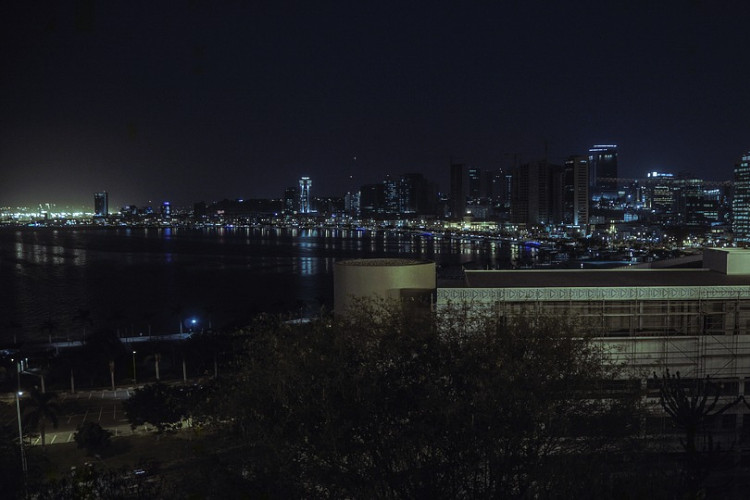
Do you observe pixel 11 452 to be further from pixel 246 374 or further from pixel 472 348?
pixel 472 348

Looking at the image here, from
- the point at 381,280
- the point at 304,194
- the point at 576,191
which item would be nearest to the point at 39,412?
the point at 381,280

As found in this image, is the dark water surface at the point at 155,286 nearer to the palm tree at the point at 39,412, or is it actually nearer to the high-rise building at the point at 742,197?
the palm tree at the point at 39,412

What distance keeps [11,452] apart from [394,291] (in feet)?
10.7

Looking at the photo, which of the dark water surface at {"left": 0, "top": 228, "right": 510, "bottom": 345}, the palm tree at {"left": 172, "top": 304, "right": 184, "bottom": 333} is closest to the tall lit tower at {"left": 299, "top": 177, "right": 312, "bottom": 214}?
the dark water surface at {"left": 0, "top": 228, "right": 510, "bottom": 345}

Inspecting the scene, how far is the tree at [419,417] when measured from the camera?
2480 millimetres

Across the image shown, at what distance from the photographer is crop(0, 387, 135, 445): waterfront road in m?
6.59

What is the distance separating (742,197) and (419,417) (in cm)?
5037

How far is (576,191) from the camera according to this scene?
56562 millimetres

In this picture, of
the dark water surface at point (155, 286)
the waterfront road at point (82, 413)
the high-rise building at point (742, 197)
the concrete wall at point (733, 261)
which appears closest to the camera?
the concrete wall at point (733, 261)

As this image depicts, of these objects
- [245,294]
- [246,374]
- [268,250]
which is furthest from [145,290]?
[246,374]

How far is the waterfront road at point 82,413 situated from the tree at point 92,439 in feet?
1.45

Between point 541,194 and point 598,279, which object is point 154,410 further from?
point 541,194

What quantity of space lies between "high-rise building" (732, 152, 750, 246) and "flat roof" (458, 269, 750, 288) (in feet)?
139

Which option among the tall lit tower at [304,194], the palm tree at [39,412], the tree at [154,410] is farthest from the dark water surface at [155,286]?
the tall lit tower at [304,194]
